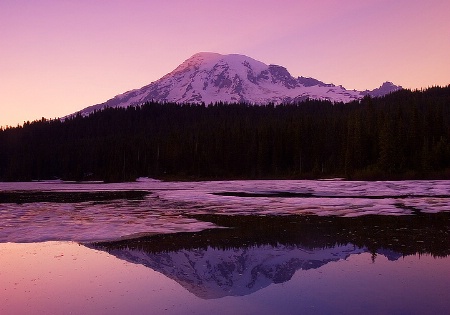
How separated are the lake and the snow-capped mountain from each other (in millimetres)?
33

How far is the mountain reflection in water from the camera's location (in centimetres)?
1222

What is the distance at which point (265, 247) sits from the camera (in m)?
16.3

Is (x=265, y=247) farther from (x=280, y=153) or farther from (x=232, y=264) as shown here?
(x=280, y=153)

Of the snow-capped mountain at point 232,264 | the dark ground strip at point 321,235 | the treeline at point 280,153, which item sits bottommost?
the snow-capped mountain at point 232,264

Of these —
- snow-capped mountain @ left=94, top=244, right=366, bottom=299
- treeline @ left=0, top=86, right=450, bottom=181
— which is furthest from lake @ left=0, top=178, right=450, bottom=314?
treeline @ left=0, top=86, right=450, bottom=181

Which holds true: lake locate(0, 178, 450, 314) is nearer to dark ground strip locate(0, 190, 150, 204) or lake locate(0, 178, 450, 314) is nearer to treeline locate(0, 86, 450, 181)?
dark ground strip locate(0, 190, 150, 204)

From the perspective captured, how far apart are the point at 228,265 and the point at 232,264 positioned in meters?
0.16

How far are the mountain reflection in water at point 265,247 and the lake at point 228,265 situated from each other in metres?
0.04

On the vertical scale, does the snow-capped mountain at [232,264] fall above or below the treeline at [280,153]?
below

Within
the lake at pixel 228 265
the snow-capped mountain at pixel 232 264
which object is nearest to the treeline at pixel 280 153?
the lake at pixel 228 265

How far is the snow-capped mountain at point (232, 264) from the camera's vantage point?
1137cm

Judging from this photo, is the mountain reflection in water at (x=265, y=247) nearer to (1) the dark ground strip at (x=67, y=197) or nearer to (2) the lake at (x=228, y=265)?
(2) the lake at (x=228, y=265)

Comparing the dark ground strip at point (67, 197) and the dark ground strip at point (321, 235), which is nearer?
the dark ground strip at point (321, 235)

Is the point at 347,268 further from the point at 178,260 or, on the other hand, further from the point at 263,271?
the point at 178,260
